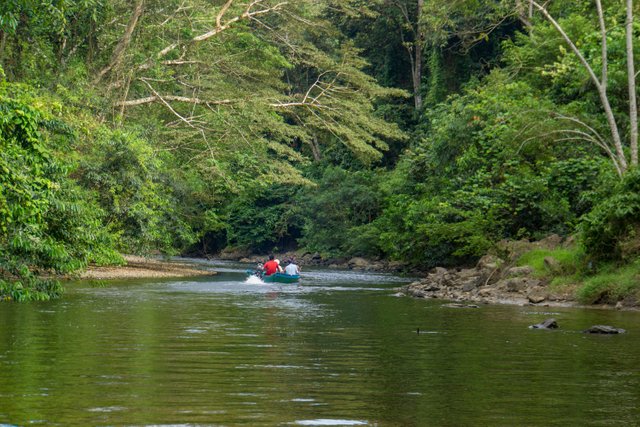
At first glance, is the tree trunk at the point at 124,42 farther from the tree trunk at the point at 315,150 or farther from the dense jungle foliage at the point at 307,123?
the tree trunk at the point at 315,150

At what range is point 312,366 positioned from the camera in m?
13.5

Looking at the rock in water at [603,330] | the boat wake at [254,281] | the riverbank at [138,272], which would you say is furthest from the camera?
the riverbank at [138,272]

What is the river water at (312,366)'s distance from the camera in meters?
9.72

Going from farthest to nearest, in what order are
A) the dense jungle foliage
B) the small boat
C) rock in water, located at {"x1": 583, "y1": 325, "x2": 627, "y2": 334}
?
the small boat → the dense jungle foliage → rock in water, located at {"x1": 583, "y1": 325, "x2": 627, "y2": 334}

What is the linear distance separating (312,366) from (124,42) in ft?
77.1

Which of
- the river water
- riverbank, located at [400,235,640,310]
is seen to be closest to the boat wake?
riverbank, located at [400,235,640,310]

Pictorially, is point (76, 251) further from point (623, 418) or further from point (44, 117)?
point (623, 418)

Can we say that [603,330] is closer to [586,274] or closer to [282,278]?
[586,274]

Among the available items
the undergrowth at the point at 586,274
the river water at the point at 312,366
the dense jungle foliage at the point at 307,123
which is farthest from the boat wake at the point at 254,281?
the river water at the point at 312,366

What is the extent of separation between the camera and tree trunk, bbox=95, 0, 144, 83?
34.1 meters

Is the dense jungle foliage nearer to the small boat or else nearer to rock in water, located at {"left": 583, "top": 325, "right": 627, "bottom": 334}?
the small boat

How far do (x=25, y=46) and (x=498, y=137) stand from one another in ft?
57.5

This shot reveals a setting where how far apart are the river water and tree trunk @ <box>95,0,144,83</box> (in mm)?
12686

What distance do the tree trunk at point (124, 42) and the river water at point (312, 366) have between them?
41.6 ft
